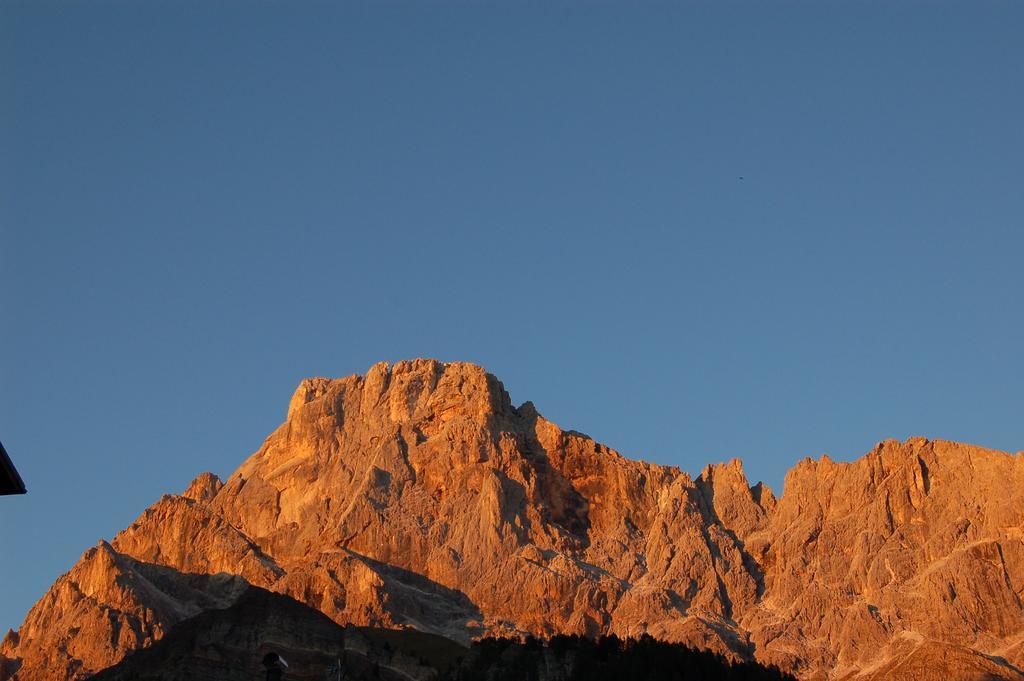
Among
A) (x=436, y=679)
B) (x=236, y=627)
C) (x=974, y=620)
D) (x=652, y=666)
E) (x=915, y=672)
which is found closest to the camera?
(x=652, y=666)

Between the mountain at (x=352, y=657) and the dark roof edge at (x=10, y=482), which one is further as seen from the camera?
the mountain at (x=352, y=657)

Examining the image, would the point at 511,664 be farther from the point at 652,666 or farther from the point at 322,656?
the point at 322,656

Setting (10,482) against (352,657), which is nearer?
(10,482)

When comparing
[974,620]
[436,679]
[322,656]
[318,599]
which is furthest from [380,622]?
[974,620]

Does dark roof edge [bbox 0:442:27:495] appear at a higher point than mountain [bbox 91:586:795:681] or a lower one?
lower

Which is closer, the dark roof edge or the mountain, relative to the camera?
the dark roof edge

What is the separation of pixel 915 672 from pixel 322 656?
63779mm

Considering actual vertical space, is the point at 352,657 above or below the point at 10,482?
above

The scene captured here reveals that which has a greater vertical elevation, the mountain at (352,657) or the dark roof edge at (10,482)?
the mountain at (352,657)

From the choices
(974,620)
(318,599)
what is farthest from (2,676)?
(974,620)

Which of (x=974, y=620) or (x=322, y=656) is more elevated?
(x=974, y=620)

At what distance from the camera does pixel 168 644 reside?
15738cm

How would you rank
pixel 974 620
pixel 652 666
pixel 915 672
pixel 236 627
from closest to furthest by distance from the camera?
1. pixel 652 666
2. pixel 236 627
3. pixel 915 672
4. pixel 974 620

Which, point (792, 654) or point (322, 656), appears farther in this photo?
point (792, 654)
